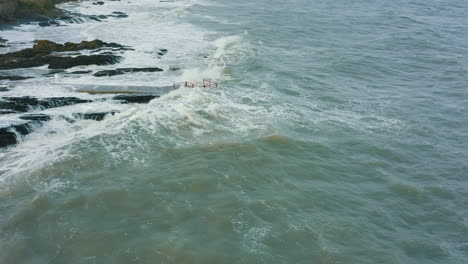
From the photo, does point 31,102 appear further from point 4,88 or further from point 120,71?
point 120,71

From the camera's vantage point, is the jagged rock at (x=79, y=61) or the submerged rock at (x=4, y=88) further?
the jagged rock at (x=79, y=61)

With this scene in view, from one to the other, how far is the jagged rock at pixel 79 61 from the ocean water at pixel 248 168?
839mm

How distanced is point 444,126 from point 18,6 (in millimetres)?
38161

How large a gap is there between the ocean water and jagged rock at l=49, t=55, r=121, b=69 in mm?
839

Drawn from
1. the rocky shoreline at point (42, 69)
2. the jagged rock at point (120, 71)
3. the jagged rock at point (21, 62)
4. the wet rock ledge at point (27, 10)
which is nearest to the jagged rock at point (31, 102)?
the rocky shoreline at point (42, 69)

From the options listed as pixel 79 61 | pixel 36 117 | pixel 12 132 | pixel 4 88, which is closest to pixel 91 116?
pixel 36 117

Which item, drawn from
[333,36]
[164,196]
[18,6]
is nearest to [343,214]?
[164,196]

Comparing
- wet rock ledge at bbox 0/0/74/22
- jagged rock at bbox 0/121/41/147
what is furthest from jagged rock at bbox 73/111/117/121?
wet rock ledge at bbox 0/0/74/22

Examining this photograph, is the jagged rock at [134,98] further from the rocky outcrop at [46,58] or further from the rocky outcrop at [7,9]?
the rocky outcrop at [7,9]

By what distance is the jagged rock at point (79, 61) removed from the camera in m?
21.7

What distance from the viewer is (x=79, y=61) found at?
22.3 m

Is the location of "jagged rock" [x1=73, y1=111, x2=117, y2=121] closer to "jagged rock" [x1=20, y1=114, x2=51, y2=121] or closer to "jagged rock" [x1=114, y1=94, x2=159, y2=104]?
"jagged rock" [x1=20, y1=114, x2=51, y2=121]

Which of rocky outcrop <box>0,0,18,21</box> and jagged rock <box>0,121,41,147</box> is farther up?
rocky outcrop <box>0,0,18,21</box>

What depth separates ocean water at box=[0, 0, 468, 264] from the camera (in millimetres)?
10055
